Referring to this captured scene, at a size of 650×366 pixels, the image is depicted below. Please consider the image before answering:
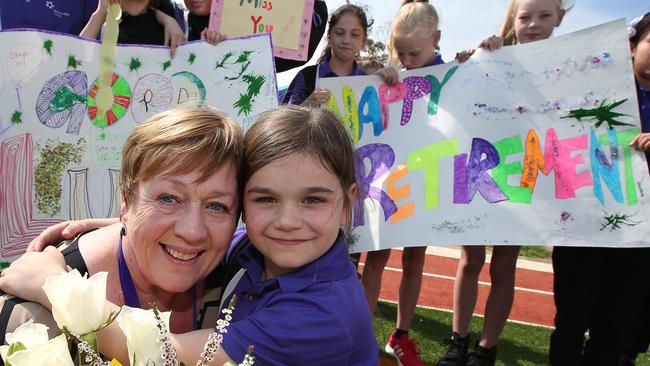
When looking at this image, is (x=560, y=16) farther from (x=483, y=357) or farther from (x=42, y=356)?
(x=42, y=356)

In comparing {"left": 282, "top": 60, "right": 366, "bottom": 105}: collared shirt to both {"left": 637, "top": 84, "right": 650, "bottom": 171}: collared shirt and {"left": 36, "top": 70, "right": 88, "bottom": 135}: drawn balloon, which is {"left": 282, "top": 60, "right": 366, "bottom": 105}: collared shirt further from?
{"left": 637, "top": 84, "right": 650, "bottom": 171}: collared shirt

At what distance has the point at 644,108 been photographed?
3248 millimetres

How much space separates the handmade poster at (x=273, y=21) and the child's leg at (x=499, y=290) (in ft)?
6.36

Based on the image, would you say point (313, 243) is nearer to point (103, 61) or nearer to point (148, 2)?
point (103, 61)

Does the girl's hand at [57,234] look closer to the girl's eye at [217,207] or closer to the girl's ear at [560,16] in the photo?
the girl's eye at [217,207]

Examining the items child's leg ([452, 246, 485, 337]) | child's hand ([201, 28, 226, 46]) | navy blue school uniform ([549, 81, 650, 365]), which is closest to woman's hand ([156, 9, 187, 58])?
child's hand ([201, 28, 226, 46])

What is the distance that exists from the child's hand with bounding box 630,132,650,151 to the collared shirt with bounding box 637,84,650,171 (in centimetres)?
9

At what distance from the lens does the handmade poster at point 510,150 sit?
10.6 ft

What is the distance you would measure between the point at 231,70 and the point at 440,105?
4.67ft

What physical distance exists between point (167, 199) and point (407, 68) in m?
2.75

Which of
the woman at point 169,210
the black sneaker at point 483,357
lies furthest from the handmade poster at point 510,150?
the woman at point 169,210

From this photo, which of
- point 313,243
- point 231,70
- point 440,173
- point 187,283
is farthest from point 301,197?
point 440,173

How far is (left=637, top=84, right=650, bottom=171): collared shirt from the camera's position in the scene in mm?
3229

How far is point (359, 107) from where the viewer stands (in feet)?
12.4
